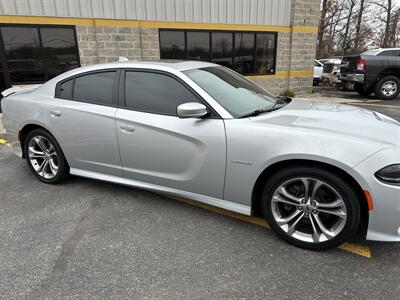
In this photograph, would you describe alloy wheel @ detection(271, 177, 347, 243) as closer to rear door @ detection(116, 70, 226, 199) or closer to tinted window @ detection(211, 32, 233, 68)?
rear door @ detection(116, 70, 226, 199)

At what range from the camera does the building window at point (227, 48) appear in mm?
10223

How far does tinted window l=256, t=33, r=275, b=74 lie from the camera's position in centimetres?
1146

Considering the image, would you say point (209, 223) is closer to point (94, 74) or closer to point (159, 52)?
point (94, 74)

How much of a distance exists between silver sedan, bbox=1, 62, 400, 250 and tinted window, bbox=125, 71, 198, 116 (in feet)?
0.04

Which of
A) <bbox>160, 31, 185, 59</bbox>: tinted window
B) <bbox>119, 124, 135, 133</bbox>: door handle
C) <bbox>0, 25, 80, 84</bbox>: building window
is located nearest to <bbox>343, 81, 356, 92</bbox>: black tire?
<bbox>160, 31, 185, 59</bbox>: tinted window

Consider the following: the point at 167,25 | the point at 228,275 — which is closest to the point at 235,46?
the point at 167,25

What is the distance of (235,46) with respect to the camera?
11047 millimetres

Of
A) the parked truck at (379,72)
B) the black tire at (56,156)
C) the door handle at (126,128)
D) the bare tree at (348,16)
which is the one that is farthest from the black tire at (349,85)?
the bare tree at (348,16)

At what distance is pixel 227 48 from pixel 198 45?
112 centimetres

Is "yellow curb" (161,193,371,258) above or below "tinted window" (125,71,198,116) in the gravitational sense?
below

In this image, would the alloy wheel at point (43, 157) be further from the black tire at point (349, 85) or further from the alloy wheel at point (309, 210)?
the black tire at point (349, 85)

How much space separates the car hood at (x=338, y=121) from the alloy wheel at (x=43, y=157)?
8.60 feet

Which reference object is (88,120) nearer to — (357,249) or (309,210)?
(309,210)

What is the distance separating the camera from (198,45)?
10.5 metres
